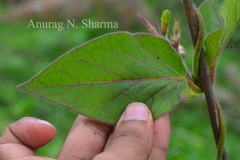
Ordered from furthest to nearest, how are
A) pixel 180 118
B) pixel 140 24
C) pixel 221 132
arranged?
pixel 140 24 → pixel 180 118 → pixel 221 132

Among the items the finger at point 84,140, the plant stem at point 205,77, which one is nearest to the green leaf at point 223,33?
the plant stem at point 205,77

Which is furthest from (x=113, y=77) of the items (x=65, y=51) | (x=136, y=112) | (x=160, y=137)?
(x=65, y=51)

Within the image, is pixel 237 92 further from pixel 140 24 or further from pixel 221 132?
pixel 221 132

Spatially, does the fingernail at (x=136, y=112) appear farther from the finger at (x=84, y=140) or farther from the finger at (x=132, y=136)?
the finger at (x=84, y=140)

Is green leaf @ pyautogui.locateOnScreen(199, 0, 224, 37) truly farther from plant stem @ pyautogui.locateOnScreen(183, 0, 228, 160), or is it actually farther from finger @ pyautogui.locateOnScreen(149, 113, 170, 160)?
finger @ pyautogui.locateOnScreen(149, 113, 170, 160)

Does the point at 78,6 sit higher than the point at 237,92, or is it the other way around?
the point at 78,6

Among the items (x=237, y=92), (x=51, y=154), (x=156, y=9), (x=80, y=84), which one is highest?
(x=80, y=84)

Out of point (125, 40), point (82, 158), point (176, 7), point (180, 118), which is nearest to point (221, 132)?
point (125, 40)
